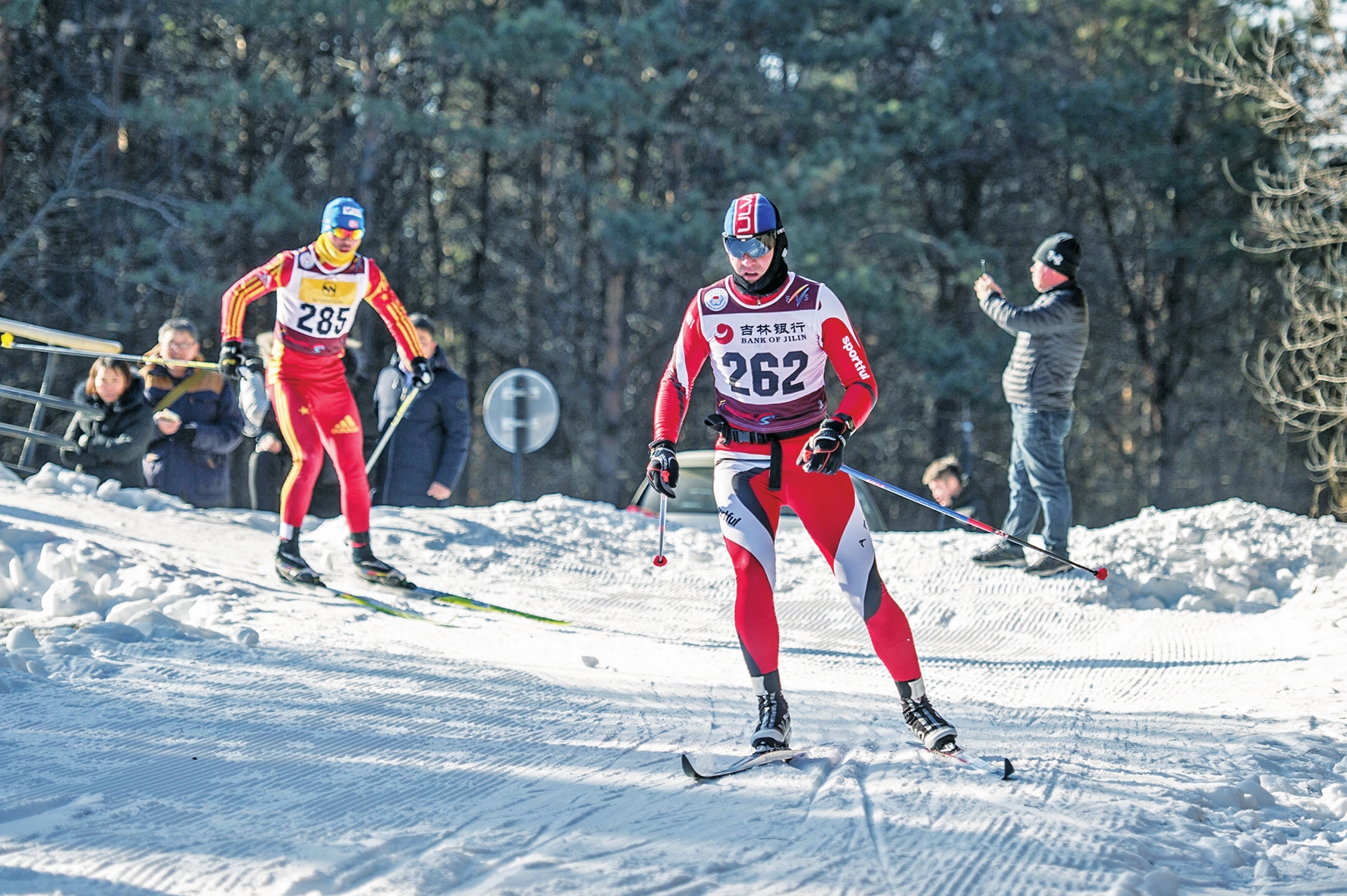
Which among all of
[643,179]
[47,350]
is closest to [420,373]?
[47,350]

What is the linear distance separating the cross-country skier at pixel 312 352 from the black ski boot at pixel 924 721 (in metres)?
3.94

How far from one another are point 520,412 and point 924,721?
24.2 ft

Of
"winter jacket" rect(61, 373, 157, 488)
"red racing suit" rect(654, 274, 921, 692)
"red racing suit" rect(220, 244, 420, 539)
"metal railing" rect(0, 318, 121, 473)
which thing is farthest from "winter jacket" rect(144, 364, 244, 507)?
"red racing suit" rect(654, 274, 921, 692)

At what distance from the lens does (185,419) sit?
9047 millimetres

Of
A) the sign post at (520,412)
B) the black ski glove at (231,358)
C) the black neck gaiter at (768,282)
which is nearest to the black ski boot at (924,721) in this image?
the black neck gaiter at (768,282)

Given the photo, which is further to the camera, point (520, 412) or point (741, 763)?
point (520, 412)

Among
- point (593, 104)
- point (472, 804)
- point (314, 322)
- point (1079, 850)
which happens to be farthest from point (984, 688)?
point (593, 104)

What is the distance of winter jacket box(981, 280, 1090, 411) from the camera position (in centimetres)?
791

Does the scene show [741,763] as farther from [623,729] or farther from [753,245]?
[753,245]

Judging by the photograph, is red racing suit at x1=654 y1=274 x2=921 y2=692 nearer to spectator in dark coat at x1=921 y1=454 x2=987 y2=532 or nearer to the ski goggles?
the ski goggles

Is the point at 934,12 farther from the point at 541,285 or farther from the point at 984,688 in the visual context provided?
the point at 984,688

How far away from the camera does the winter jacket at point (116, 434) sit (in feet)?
28.7

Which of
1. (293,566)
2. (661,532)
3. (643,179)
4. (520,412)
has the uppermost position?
(643,179)

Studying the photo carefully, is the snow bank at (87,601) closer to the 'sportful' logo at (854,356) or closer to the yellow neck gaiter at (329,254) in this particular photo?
the yellow neck gaiter at (329,254)
